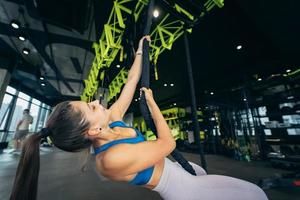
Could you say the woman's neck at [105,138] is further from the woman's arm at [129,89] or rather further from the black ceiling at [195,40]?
the black ceiling at [195,40]

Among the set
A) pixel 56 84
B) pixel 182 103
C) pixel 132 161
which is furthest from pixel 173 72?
pixel 56 84

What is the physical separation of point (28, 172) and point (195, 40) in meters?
4.07

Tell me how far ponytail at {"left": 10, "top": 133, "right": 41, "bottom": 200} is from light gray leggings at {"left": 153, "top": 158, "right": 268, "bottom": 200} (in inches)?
21.3

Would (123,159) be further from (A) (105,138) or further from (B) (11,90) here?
(B) (11,90)

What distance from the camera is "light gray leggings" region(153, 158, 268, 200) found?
679 millimetres

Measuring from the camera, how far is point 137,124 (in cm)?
1409

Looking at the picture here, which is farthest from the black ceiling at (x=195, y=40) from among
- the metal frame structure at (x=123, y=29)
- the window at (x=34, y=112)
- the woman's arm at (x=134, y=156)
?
the window at (x=34, y=112)

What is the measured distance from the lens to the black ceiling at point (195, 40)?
3.04m

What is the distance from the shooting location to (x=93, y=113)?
808 mm

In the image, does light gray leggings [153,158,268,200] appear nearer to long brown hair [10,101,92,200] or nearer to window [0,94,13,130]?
long brown hair [10,101,92,200]

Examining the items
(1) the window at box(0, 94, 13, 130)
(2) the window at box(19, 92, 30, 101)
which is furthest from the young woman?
(2) the window at box(19, 92, 30, 101)

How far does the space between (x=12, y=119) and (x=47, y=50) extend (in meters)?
5.43

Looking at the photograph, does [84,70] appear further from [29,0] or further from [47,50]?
[29,0]

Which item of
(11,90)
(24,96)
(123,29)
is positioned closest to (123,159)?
(123,29)
